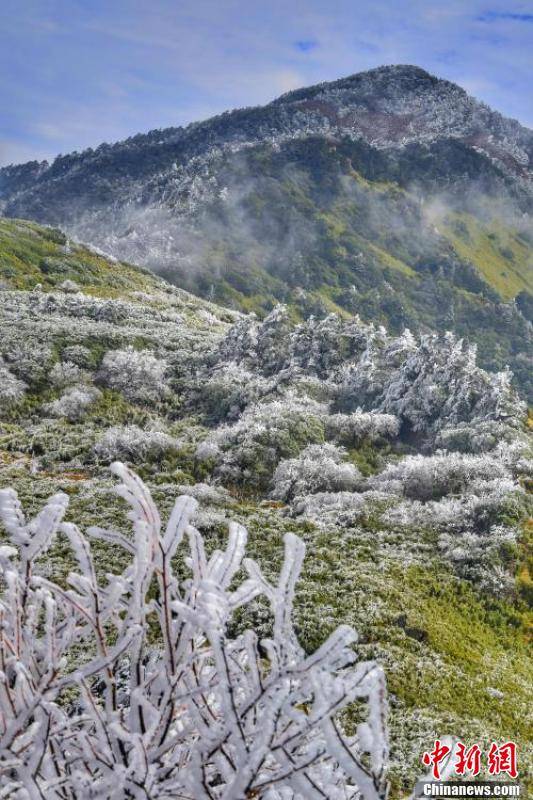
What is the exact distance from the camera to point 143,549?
228cm

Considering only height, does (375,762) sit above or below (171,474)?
above

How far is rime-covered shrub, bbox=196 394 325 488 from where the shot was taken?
26.3 m

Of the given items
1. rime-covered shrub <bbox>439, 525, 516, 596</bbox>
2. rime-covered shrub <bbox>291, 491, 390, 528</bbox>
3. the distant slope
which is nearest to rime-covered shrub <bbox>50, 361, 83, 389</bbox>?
rime-covered shrub <bbox>291, 491, 390, 528</bbox>

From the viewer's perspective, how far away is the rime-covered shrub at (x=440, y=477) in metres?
23.9

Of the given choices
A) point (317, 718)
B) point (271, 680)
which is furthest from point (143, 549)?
point (317, 718)

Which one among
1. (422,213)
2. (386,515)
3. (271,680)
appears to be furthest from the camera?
(422,213)

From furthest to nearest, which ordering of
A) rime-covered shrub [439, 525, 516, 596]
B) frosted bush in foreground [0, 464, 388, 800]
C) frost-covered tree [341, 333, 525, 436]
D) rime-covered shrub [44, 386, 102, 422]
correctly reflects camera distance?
rime-covered shrub [44, 386, 102, 422] → frost-covered tree [341, 333, 525, 436] → rime-covered shrub [439, 525, 516, 596] → frosted bush in foreground [0, 464, 388, 800]

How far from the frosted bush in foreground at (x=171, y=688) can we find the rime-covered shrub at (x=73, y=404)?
1219 inches

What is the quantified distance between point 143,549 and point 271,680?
0.68m

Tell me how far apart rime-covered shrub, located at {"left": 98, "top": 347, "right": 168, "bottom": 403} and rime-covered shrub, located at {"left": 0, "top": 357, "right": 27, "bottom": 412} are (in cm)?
510

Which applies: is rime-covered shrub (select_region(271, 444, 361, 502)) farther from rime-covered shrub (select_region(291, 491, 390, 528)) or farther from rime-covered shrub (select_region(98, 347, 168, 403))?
rime-covered shrub (select_region(98, 347, 168, 403))

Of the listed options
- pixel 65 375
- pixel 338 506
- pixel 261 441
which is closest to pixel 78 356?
pixel 65 375

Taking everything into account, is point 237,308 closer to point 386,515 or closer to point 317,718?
point 386,515

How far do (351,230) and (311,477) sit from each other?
140195 mm
